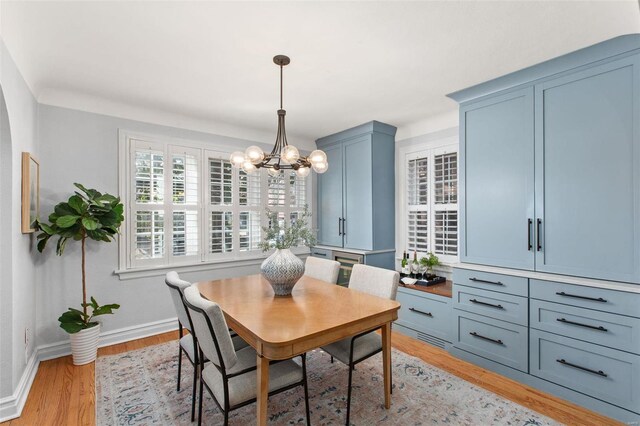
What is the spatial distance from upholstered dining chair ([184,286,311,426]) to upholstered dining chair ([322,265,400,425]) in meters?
0.38

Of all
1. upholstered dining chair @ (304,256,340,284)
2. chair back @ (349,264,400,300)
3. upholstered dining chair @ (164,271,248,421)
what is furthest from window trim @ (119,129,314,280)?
chair back @ (349,264,400,300)

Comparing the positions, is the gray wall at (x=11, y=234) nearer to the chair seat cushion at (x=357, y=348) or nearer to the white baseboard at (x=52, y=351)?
the white baseboard at (x=52, y=351)

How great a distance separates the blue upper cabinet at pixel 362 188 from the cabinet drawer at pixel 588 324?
6.60ft

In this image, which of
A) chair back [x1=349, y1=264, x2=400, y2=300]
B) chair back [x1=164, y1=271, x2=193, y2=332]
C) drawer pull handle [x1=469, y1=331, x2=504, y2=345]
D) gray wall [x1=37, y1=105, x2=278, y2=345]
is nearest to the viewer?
chair back [x1=164, y1=271, x2=193, y2=332]

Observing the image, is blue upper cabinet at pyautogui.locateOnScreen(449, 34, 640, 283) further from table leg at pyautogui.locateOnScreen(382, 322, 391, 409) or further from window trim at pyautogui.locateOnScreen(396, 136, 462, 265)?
table leg at pyautogui.locateOnScreen(382, 322, 391, 409)

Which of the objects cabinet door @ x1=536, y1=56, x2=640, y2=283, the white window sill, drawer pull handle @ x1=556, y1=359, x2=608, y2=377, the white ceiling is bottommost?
drawer pull handle @ x1=556, y1=359, x2=608, y2=377

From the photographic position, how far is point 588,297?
2258 millimetres

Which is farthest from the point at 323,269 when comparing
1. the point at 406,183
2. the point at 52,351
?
the point at 52,351

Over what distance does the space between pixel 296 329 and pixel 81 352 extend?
2457 millimetres

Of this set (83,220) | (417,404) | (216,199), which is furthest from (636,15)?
(83,220)

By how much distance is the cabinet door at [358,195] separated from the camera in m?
4.20

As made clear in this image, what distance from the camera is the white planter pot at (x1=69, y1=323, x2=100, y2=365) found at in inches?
113

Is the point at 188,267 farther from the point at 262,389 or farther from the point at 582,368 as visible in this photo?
the point at 582,368

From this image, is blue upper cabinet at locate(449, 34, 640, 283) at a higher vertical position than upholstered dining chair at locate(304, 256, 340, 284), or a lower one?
higher
